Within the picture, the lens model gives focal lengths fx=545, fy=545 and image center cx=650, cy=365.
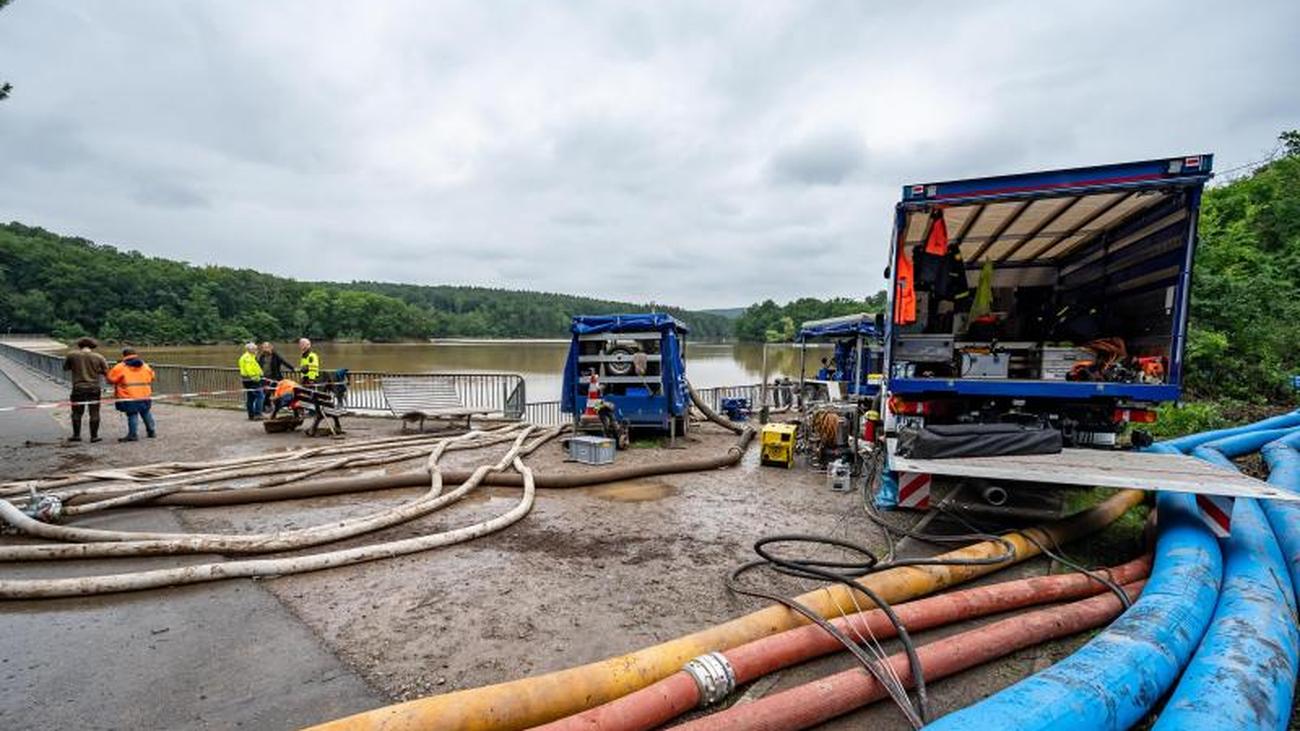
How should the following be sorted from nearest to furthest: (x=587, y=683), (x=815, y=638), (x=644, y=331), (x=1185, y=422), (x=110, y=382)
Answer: (x=587, y=683)
(x=815, y=638)
(x=110, y=382)
(x=644, y=331)
(x=1185, y=422)

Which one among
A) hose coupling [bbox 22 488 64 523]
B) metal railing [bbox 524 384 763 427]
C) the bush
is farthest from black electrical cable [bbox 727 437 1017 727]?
metal railing [bbox 524 384 763 427]

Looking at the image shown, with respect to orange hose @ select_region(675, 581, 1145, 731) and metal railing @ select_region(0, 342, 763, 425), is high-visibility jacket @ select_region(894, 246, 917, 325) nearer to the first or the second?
orange hose @ select_region(675, 581, 1145, 731)

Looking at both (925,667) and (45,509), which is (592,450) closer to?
(45,509)

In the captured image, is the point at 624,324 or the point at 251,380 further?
the point at 251,380

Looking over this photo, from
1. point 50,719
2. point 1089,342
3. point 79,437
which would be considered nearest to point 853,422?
point 1089,342

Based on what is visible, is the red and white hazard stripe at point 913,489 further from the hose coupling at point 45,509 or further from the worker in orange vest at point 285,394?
the worker in orange vest at point 285,394

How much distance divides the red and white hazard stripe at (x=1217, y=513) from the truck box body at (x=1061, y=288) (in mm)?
1557

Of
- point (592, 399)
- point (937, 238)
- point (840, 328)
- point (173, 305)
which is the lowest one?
point (592, 399)

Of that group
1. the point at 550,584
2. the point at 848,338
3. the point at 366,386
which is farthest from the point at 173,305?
the point at 550,584

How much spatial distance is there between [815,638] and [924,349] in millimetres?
4314

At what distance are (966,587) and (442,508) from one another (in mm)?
4549

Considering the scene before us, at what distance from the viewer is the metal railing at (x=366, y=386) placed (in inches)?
484

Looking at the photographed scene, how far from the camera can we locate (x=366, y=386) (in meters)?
13.9

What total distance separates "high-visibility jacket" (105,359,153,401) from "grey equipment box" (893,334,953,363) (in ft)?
37.0
